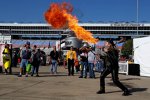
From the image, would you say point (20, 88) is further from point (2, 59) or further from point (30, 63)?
point (2, 59)

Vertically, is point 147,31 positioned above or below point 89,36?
above

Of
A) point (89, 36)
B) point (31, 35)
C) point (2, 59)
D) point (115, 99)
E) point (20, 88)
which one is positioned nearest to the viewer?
point (115, 99)

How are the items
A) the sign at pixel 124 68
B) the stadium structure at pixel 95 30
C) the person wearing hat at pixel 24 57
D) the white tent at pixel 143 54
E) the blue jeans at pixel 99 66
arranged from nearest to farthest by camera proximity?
the person wearing hat at pixel 24 57 → the white tent at pixel 143 54 → the sign at pixel 124 68 → the blue jeans at pixel 99 66 → the stadium structure at pixel 95 30

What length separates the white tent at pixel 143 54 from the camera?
20.7 m

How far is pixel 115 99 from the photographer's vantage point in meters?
10.8

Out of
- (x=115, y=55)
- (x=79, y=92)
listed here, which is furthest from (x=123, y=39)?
(x=79, y=92)

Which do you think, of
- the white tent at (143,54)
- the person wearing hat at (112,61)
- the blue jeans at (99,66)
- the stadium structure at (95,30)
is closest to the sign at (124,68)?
the white tent at (143,54)

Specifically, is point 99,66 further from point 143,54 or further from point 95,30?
point 95,30

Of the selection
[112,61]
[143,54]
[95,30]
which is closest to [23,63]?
[143,54]

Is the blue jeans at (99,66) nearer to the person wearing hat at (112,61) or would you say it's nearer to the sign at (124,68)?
the sign at (124,68)

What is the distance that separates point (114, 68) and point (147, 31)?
403 ft

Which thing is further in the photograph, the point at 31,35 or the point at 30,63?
the point at 31,35

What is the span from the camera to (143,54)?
21.2 m

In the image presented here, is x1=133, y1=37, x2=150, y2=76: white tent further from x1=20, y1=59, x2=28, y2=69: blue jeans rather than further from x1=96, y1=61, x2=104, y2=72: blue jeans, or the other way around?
x1=20, y1=59, x2=28, y2=69: blue jeans
